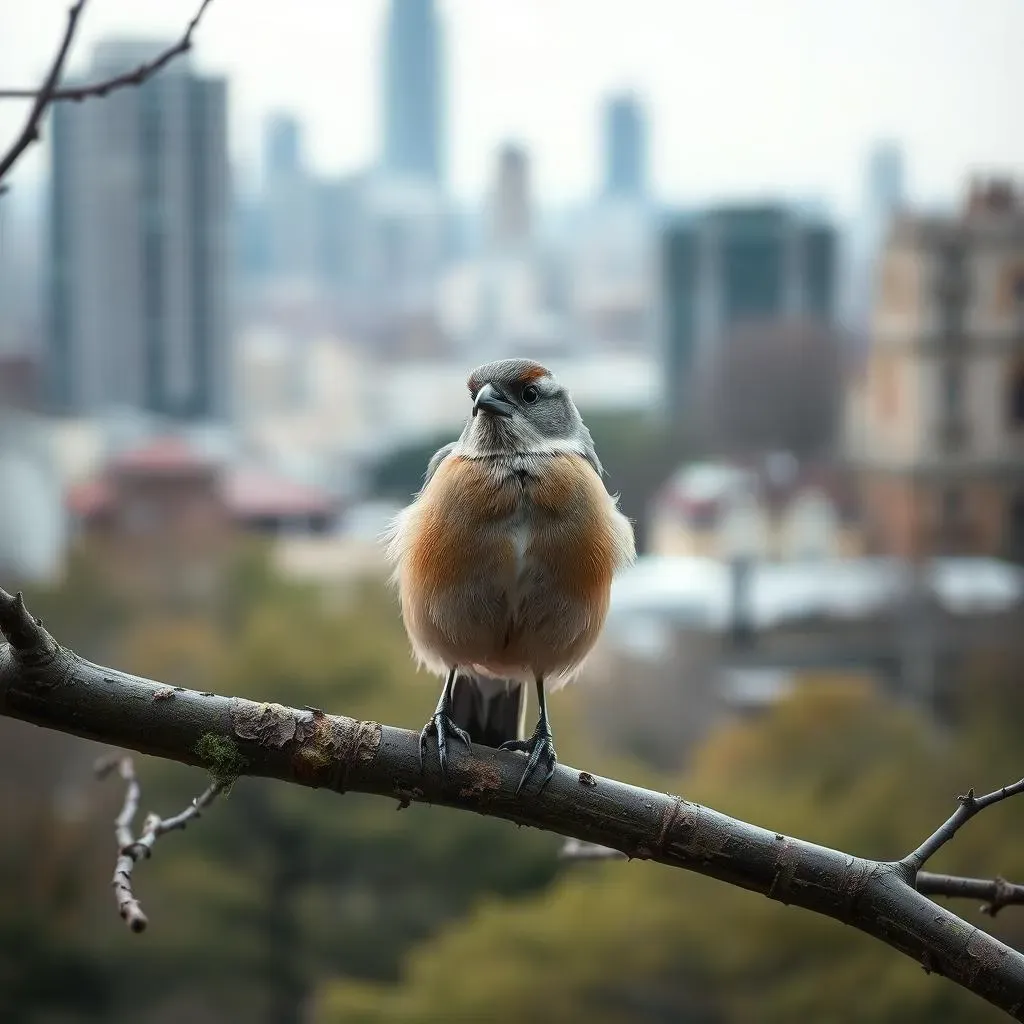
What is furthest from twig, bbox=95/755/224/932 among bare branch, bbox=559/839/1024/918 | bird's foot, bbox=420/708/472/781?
bare branch, bbox=559/839/1024/918

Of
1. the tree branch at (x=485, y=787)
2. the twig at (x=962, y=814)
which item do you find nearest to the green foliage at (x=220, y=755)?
the tree branch at (x=485, y=787)

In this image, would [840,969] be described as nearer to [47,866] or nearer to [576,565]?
[47,866]

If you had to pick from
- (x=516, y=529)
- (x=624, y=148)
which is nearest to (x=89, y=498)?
(x=624, y=148)

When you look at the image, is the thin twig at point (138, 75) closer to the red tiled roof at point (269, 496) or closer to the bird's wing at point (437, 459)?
the bird's wing at point (437, 459)

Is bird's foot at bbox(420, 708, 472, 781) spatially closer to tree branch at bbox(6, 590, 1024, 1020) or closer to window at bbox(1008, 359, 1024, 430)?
tree branch at bbox(6, 590, 1024, 1020)

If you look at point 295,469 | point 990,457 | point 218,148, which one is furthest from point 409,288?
point 990,457

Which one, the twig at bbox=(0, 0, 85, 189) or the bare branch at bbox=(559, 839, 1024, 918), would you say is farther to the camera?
the bare branch at bbox=(559, 839, 1024, 918)

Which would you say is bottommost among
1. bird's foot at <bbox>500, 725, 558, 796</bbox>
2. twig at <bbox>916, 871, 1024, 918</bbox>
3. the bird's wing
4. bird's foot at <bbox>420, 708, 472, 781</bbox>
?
twig at <bbox>916, 871, 1024, 918</bbox>
